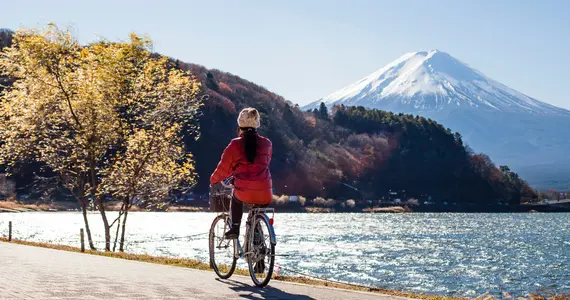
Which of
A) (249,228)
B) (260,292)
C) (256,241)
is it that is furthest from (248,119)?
(260,292)

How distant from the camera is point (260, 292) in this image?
8.49 meters

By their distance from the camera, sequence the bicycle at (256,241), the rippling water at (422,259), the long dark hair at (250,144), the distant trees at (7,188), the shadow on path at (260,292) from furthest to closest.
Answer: the distant trees at (7,188)
the rippling water at (422,259)
the long dark hair at (250,144)
the bicycle at (256,241)
the shadow on path at (260,292)

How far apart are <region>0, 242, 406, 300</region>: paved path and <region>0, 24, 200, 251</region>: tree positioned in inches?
561

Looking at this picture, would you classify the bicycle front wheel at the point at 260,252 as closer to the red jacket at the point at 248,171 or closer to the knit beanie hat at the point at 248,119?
the red jacket at the point at 248,171

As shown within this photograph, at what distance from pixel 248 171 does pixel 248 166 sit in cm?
6

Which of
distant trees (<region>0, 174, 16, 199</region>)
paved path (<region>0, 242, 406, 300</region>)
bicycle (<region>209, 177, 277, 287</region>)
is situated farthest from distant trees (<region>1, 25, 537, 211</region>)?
bicycle (<region>209, 177, 277, 287</region>)

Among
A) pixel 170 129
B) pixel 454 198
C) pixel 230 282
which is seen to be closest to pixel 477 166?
pixel 454 198

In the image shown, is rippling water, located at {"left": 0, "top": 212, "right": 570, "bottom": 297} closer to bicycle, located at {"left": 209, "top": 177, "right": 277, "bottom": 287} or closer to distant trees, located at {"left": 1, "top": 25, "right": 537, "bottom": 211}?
bicycle, located at {"left": 209, "top": 177, "right": 277, "bottom": 287}

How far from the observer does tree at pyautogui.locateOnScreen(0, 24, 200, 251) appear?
82.5 ft

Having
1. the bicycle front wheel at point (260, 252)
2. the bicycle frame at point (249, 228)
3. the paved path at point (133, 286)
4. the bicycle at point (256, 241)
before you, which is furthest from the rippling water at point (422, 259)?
the bicycle front wheel at point (260, 252)

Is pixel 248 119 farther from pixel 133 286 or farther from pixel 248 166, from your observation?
pixel 133 286

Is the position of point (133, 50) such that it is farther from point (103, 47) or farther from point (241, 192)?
point (241, 192)

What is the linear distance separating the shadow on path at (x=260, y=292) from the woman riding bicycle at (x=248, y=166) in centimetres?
101

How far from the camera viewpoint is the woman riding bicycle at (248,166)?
8.90 meters
